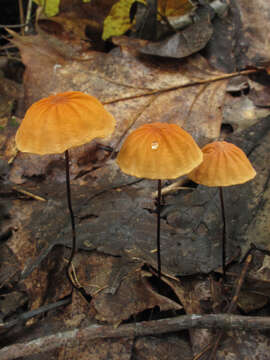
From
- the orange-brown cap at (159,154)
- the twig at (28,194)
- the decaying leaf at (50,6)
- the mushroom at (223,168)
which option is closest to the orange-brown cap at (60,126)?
the orange-brown cap at (159,154)

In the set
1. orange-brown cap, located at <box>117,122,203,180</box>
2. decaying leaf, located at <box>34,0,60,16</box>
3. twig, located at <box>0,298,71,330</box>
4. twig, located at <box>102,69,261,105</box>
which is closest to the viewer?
orange-brown cap, located at <box>117,122,203,180</box>

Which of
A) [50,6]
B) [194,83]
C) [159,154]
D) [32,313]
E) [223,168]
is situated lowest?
[32,313]

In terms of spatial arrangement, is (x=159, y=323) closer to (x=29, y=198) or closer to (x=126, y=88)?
(x=29, y=198)

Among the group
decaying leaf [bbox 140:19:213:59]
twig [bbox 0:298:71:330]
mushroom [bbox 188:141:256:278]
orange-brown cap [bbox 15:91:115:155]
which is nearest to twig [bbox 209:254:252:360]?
mushroom [bbox 188:141:256:278]

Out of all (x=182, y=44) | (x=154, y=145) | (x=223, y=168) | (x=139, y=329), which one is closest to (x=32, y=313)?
(x=139, y=329)

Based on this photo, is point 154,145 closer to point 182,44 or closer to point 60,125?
point 60,125

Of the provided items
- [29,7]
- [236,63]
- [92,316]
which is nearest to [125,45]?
[236,63]

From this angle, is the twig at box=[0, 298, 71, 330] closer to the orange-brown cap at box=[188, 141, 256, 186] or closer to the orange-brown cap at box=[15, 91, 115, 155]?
the orange-brown cap at box=[15, 91, 115, 155]
